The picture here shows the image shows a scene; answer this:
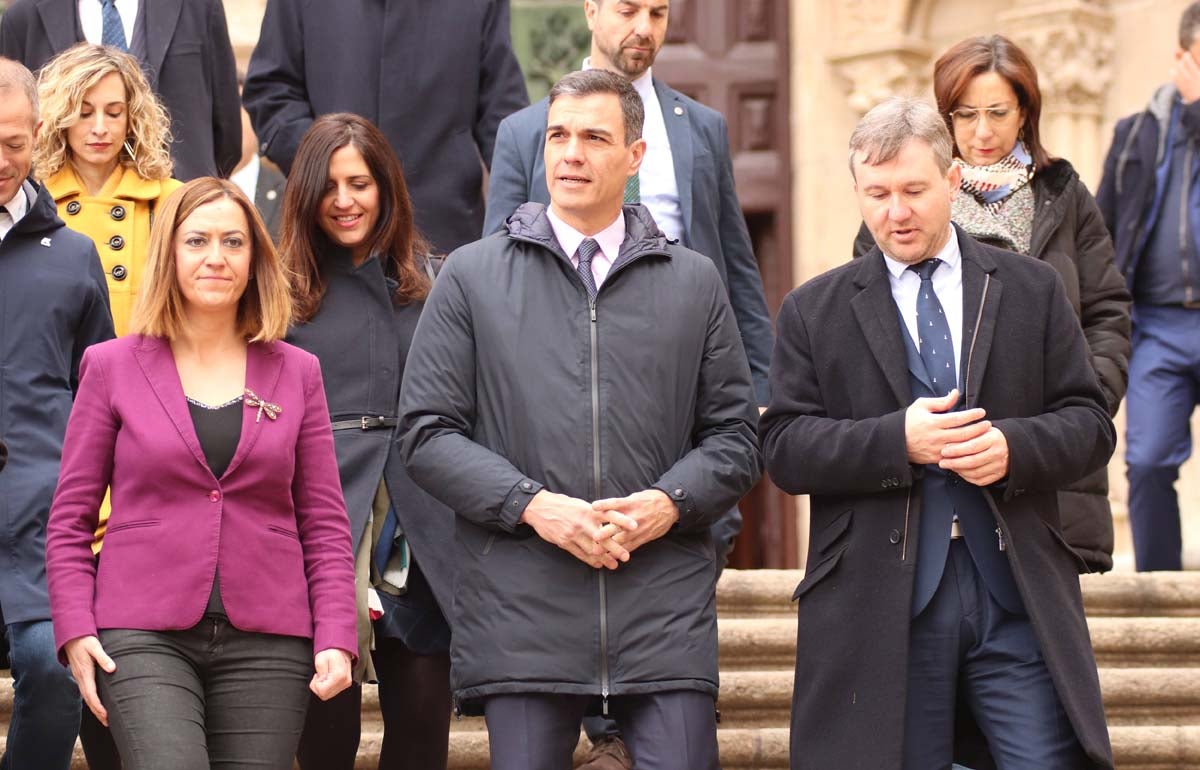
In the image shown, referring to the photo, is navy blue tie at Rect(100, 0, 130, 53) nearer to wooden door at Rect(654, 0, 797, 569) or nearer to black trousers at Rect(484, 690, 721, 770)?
black trousers at Rect(484, 690, 721, 770)

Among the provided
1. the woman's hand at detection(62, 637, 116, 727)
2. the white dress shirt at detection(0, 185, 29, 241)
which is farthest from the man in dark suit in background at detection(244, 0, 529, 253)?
the woman's hand at detection(62, 637, 116, 727)

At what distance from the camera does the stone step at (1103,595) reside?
6582mm

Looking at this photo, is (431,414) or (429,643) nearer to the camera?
(431,414)

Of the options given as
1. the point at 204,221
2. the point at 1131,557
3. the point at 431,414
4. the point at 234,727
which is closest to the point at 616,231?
the point at 431,414

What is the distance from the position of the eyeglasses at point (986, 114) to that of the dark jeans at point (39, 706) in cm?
270

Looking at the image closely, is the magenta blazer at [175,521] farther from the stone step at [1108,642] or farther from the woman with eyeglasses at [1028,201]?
the stone step at [1108,642]

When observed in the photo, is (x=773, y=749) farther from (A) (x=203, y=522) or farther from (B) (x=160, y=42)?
(B) (x=160, y=42)

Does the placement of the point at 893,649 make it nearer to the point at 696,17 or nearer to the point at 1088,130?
the point at 1088,130

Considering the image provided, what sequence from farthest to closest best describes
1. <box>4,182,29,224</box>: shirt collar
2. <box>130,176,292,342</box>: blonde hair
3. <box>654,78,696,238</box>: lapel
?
<box>654,78,696,238</box>: lapel
<box>4,182,29,224</box>: shirt collar
<box>130,176,292,342</box>: blonde hair

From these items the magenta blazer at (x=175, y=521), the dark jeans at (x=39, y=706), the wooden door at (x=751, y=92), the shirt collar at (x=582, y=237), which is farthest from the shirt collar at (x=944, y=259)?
the wooden door at (x=751, y=92)

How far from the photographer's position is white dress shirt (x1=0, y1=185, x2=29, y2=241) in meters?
4.57

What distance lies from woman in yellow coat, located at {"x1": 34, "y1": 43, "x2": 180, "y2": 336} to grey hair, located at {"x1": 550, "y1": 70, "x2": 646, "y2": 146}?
4.56 feet

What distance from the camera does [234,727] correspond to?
12.5ft

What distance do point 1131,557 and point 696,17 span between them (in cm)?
384
